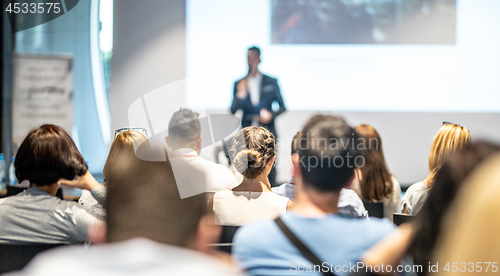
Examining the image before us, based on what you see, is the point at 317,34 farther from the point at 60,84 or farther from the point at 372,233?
the point at 372,233

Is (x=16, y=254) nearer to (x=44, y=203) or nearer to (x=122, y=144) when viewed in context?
(x=44, y=203)

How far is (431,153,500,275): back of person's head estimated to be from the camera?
0.65 meters

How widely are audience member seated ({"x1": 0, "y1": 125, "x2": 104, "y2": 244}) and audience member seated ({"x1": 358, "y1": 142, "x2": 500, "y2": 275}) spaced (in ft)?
3.46

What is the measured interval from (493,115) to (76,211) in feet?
17.4

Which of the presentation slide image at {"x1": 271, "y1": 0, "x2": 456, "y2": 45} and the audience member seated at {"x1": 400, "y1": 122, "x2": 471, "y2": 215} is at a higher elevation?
the presentation slide image at {"x1": 271, "y1": 0, "x2": 456, "y2": 45}

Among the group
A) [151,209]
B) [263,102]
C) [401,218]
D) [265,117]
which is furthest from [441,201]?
[263,102]

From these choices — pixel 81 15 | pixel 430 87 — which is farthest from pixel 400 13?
pixel 81 15

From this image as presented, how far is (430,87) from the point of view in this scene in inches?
191

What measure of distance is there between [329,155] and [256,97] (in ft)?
11.3

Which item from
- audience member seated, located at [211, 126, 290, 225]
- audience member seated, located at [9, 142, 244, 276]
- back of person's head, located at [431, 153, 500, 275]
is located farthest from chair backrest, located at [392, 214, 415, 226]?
audience member seated, located at [9, 142, 244, 276]

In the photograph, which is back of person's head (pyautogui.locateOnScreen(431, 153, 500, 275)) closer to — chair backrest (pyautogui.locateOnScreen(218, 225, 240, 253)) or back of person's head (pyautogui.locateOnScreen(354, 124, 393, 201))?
chair backrest (pyautogui.locateOnScreen(218, 225, 240, 253))

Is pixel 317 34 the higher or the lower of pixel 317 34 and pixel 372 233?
the higher

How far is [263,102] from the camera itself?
4.38 meters

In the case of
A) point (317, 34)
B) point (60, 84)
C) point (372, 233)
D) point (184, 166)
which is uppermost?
point (317, 34)
